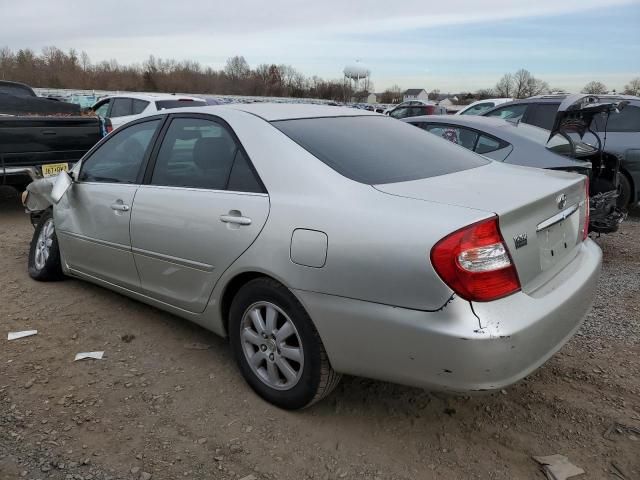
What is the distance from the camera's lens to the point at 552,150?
16.7 feet

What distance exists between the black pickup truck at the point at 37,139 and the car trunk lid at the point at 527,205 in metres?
5.33

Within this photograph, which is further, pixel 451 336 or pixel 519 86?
pixel 519 86

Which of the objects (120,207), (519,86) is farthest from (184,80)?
(120,207)

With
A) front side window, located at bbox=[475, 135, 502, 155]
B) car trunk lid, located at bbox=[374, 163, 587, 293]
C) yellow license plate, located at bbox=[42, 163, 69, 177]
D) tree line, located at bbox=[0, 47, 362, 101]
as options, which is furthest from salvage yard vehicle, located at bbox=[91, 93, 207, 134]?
tree line, located at bbox=[0, 47, 362, 101]

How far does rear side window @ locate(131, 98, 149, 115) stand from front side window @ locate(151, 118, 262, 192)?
8.16 m

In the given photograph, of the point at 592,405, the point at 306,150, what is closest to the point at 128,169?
the point at 306,150

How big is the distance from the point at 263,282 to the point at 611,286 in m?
3.38

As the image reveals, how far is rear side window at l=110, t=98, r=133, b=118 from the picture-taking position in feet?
36.8

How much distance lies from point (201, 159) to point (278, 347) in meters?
1.24

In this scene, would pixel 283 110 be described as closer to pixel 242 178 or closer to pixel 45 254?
pixel 242 178

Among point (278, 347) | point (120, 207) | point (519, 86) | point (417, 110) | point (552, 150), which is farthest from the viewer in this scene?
point (519, 86)

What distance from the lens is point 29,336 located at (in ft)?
12.0

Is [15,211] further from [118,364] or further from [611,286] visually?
[611,286]

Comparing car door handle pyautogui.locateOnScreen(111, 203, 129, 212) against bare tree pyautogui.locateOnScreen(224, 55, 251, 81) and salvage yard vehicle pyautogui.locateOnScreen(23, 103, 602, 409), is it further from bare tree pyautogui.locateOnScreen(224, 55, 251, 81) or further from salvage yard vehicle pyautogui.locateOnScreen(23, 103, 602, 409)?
bare tree pyautogui.locateOnScreen(224, 55, 251, 81)
